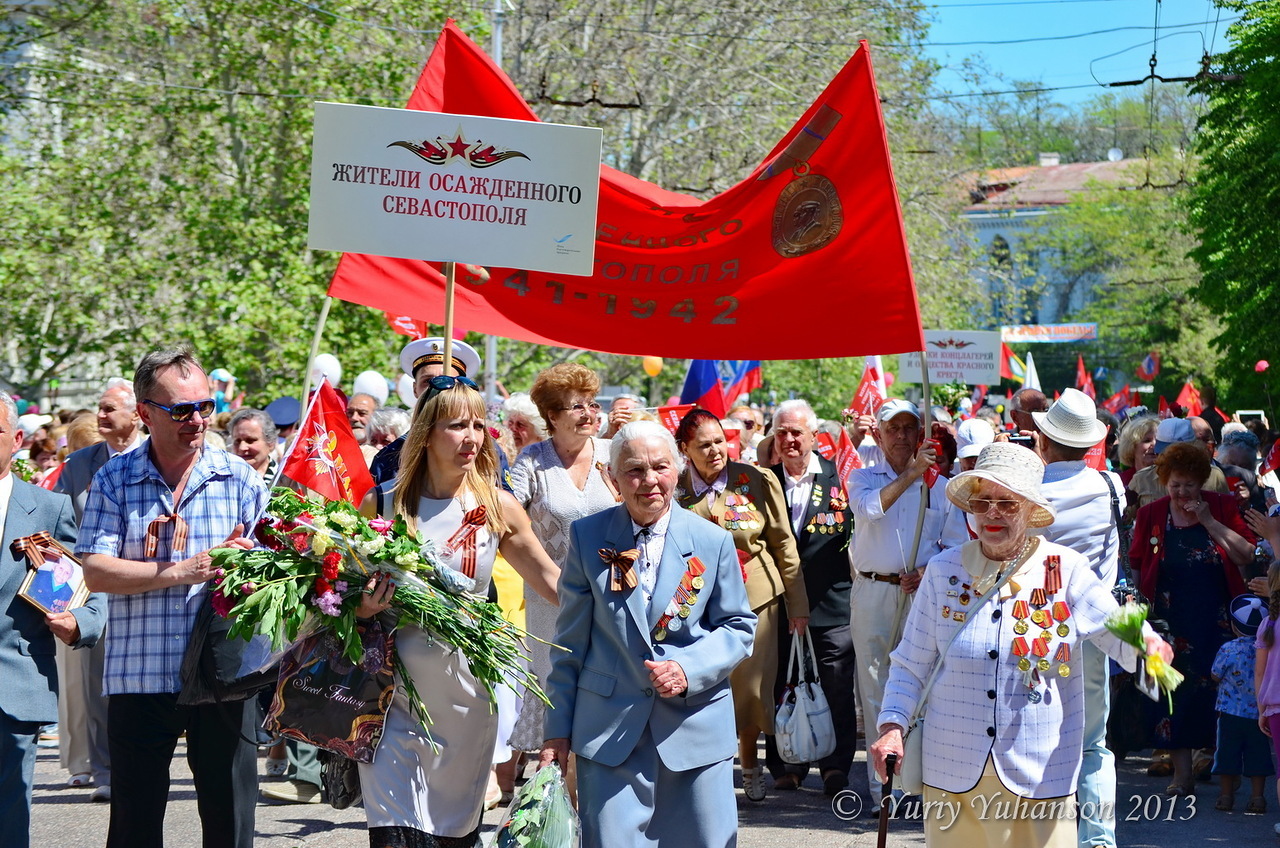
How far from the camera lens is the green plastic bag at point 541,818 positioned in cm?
443

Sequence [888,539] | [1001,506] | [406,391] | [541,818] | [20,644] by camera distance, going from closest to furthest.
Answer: [541,818] → [1001,506] → [20,644] → [888,539] → [406,391]

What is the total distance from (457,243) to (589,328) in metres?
1.10

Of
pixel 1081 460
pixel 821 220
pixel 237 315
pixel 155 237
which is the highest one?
pixel 155 237

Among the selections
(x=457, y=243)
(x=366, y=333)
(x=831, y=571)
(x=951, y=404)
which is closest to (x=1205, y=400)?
(x=951, y=404)

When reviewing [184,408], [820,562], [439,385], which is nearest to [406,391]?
[820,562]

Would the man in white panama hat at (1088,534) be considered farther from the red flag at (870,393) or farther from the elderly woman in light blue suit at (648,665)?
the red flag at (870,393)

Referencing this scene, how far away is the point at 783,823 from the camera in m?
7.62

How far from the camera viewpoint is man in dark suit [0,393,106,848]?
17.3ft

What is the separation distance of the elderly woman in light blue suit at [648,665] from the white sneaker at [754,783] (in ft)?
10.8

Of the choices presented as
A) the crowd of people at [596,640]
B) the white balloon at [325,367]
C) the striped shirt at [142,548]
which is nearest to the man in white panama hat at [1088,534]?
the crowd of people at [596,640]

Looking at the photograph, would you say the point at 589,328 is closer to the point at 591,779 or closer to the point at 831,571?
the point at 831,571

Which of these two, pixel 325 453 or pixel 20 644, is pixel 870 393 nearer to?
pixel 325 453

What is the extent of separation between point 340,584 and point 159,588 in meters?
0.70

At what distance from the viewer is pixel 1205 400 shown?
19.5 meters
